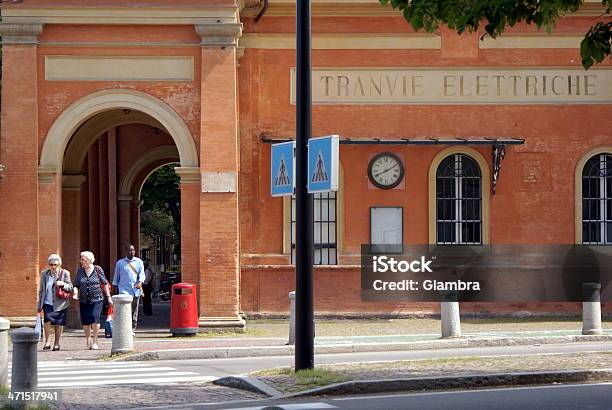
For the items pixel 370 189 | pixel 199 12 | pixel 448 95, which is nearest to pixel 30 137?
pixel 199 12

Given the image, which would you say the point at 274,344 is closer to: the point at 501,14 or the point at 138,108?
the point at 138,108

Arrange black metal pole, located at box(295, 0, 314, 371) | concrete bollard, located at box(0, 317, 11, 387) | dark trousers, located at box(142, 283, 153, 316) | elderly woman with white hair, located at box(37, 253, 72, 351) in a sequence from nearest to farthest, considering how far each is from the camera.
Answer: concrete bollard, located at box(0, 317, 11, 387)
black metal pole, located at box(295, 0, 314, 371)
elderly woman with white hair, located at box(37, 253, 72, 351)
dark trousers, located at box(142, 283, 153, 316)

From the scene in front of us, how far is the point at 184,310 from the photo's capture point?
72.7 feet

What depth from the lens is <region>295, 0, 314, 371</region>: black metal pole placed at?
13.9 meters

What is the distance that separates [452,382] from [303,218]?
2.80 m

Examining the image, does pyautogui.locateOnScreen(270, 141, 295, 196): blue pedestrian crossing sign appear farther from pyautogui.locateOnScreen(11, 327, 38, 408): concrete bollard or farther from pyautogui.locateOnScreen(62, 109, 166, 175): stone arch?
pyautogui.locateOnScreen(62, 109, 166, 175): stone arch

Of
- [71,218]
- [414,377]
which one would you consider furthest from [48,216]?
[414,377]

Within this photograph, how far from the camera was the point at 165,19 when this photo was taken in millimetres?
23516

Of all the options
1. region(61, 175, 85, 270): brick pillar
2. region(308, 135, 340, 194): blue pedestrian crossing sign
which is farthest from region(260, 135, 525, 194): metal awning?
region(308, 135, 340, 194): blue pedestrian crossing sign

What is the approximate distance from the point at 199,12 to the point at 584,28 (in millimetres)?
9446

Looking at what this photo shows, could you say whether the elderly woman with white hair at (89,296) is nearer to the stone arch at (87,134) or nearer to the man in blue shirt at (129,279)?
the man in blue shirt at (129,279)

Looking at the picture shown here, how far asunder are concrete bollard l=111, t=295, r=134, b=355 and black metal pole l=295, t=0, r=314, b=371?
580 cm

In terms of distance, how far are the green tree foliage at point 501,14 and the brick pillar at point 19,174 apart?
12.9 meters

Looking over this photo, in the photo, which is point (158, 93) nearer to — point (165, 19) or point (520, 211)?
point (165, 19)
